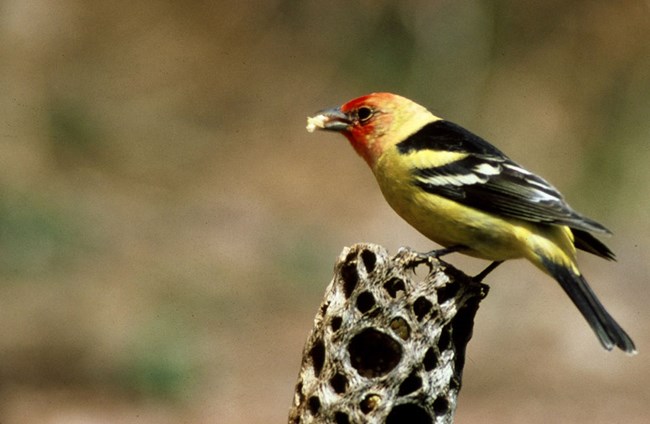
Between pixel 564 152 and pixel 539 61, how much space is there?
4.62 ft

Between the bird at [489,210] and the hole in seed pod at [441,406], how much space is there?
1213mm

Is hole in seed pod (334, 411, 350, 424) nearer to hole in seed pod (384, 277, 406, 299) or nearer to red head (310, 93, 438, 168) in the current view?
hole in seed pod (384, 277, 406, 299)

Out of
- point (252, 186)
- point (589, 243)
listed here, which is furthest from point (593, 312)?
point (252, 186)

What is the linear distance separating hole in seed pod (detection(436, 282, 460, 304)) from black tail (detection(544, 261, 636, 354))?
1122mm

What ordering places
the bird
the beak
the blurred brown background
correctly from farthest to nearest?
the blurred brown background
the beak
the bird

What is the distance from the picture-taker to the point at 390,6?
13.2m

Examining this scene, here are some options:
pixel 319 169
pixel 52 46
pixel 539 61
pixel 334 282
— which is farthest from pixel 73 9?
pixel 334 282

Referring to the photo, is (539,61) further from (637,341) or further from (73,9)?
(73,9)

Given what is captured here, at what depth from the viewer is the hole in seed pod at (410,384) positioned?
3.84m

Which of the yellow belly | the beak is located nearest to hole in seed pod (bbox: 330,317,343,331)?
the yellow belly

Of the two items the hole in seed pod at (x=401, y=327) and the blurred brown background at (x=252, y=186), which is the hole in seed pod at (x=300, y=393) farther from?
the blurred brown background at (x=252, y=186)

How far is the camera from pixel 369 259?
13.0 ft

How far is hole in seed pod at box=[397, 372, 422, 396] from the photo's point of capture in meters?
3.84

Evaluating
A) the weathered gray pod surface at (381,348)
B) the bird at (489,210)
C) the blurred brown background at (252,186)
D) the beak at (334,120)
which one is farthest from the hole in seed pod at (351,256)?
the blurred brown background at (252,186)
